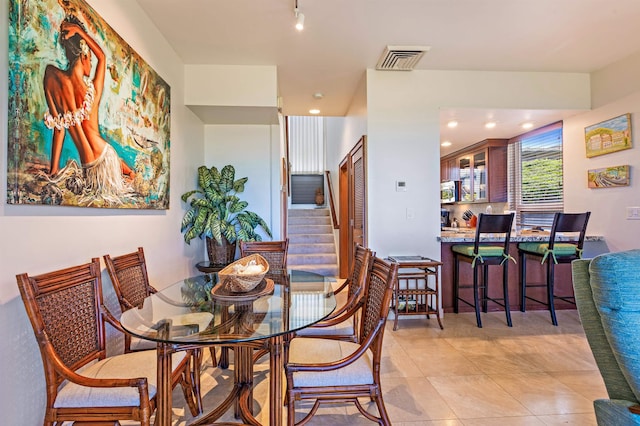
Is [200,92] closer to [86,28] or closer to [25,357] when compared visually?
[86,28]

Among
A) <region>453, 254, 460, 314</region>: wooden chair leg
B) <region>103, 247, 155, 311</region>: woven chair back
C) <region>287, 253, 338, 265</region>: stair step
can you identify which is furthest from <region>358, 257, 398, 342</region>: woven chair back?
<region>287, 253, 338, 265</region>: stair step

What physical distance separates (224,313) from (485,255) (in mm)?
2744

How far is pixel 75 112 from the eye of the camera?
163cm

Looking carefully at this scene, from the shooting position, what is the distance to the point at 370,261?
73.2 inches

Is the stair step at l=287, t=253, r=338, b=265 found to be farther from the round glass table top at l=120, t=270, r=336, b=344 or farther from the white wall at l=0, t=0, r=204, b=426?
the round glass table top at l=120, t=270, r=336, b=344

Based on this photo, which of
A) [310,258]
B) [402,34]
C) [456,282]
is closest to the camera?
[402,34]

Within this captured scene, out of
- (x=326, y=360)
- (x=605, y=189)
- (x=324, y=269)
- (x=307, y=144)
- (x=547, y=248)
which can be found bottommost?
(x=324, y=269)

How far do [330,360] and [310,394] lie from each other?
6.9 inches

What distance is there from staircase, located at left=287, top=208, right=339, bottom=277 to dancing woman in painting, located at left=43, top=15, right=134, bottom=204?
3695 mm

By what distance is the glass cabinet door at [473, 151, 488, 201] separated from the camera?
5.05 metres

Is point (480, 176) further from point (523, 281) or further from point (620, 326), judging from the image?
point (620, 326)

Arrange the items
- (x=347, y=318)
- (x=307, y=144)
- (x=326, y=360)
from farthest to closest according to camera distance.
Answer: (x=307, y=144) < (x=347, y=318) < (x=326, y=360)

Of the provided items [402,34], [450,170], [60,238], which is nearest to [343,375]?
[60,238]

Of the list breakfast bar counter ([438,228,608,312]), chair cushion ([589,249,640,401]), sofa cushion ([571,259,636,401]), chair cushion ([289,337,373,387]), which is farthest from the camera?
breakfast bar counter ([438,228,608,312])
